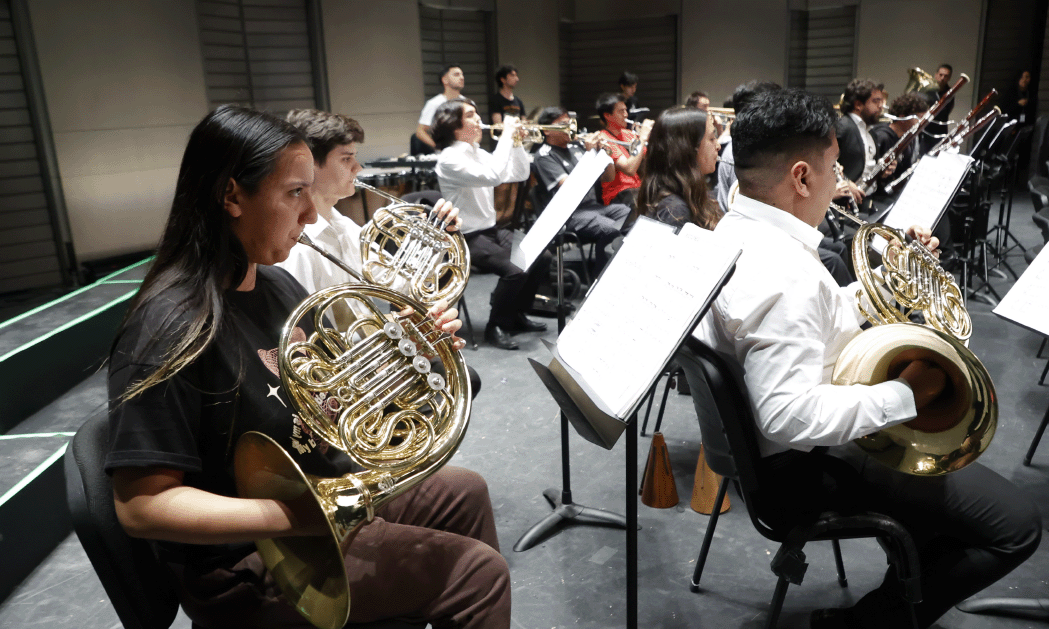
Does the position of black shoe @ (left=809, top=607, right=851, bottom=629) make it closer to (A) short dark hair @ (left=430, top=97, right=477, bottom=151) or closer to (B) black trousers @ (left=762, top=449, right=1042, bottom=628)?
(B) black trousers @ (left=762, top=449, right=1042, bottom=628)

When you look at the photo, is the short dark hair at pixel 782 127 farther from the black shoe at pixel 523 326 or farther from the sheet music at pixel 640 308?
the black shoe at pixel 523 326

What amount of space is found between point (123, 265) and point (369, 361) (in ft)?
18.6

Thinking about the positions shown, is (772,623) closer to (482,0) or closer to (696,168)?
(696,168)

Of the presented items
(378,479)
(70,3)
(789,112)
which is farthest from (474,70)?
(378,479)

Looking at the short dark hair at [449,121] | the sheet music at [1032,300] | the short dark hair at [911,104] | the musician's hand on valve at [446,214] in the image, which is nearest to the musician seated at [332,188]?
the musician's hand on valve at [446,214]

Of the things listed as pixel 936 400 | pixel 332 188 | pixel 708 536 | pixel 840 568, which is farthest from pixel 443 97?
pixel 936 400

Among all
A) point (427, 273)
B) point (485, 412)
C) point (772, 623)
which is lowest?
point (485, 412)

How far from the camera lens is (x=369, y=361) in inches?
51.4

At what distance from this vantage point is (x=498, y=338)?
4.56 metres

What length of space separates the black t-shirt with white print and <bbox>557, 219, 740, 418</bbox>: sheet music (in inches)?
22.6

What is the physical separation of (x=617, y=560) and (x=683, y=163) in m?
1.80

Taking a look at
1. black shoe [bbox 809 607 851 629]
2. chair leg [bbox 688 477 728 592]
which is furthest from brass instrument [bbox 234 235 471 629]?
black shoe [bbox 809 607 851 629]

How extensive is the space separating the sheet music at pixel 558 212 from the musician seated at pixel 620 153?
8.43ft

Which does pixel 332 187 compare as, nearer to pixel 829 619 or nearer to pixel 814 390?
pixel 814 390
